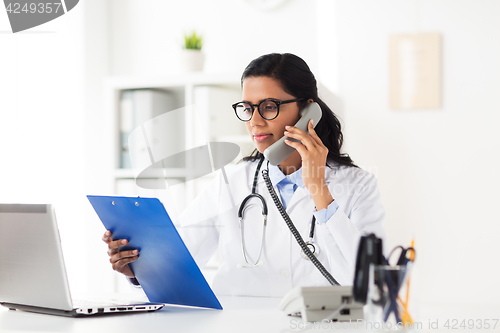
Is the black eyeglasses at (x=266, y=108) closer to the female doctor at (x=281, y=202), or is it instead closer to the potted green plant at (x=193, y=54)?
the female doctor at (x=281, y=202)

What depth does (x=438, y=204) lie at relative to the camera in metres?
2.45

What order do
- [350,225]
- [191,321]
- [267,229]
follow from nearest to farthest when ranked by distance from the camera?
[191,321] → [350,225] → [267,229]

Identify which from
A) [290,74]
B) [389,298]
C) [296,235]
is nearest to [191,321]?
[389,298]

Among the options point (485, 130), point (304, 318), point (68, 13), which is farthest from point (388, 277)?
point (68, 13)

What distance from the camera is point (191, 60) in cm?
259

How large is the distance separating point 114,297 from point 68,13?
198 cm

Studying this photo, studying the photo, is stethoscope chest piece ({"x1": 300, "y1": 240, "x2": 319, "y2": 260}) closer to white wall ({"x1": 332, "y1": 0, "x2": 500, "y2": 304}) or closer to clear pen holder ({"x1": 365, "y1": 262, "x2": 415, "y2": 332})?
clear pen holder ({"x1": 365, "y1": 262, "x2": 415, "y2": 332})

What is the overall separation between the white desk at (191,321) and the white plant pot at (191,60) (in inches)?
62.6

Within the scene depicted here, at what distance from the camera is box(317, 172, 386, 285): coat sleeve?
144cm

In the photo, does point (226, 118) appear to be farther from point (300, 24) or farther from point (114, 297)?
point (114, 297)

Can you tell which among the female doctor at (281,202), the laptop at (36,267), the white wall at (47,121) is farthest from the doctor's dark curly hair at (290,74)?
the white wall at (47,121)

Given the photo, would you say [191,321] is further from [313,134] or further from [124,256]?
[313,134]

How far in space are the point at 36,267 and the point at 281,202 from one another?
85 cm

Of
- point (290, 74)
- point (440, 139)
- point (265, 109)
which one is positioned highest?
point (290, 74)
